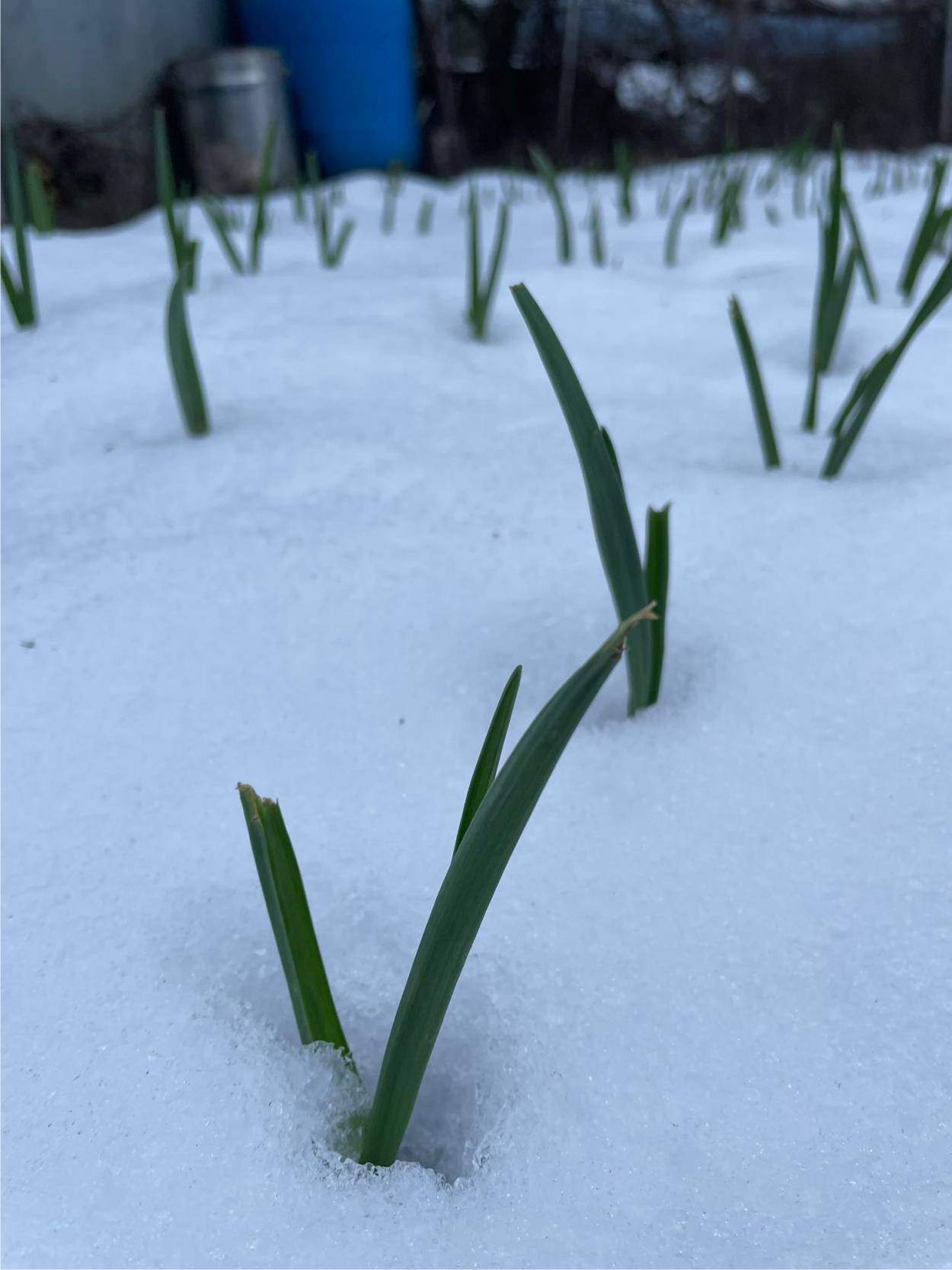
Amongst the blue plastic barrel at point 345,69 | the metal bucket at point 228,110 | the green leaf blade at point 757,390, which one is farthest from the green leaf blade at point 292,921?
the blue plastic barrel at point 345,69

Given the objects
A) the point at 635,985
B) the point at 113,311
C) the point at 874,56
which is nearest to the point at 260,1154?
the point at 635,985

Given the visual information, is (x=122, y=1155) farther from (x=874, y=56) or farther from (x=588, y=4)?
(x=874, y=56)

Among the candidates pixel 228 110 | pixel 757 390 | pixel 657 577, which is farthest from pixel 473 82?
pixel 657 577

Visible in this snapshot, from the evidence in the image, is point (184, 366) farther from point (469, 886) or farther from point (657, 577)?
point (469, 886)

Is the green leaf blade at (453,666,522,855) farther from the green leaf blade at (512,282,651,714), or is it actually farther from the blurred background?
the blurred background

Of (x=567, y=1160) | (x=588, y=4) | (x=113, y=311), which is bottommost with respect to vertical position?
(x=567, y=1160)

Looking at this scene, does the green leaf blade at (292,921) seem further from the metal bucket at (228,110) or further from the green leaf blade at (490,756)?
the metal bucket at (228,110)
